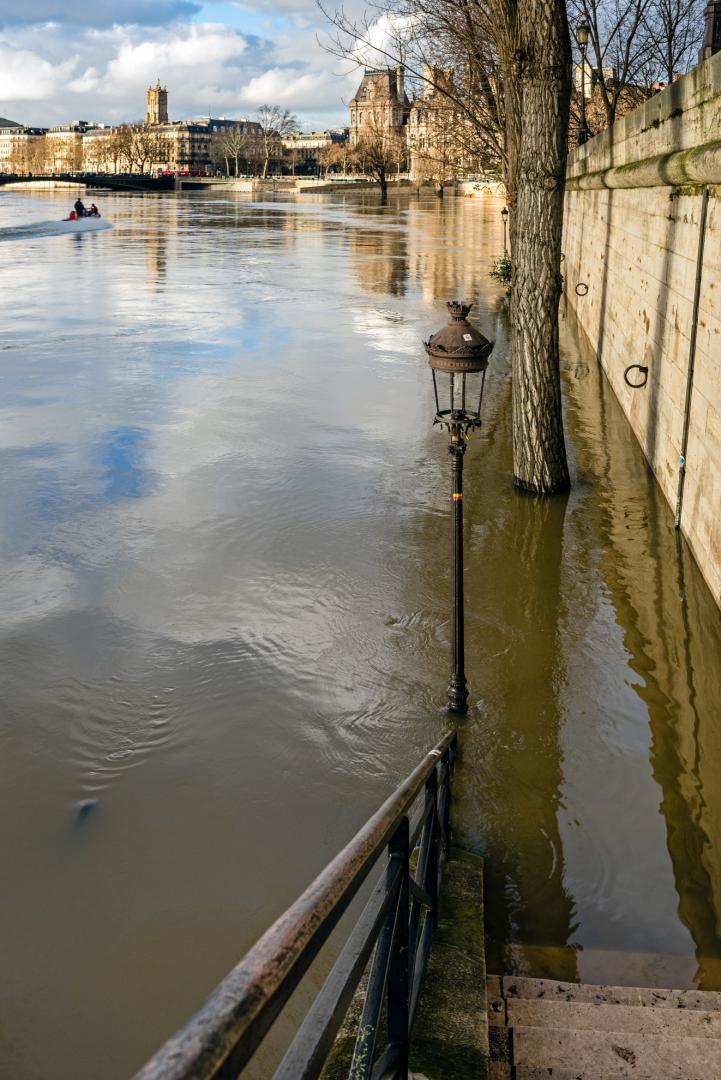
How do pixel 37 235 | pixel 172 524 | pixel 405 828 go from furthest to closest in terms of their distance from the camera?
pixel 37 235
pixel 172 524
pixel 405 828

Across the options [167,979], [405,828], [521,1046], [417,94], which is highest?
[417,94]

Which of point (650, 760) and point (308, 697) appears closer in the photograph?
point (650, 760)

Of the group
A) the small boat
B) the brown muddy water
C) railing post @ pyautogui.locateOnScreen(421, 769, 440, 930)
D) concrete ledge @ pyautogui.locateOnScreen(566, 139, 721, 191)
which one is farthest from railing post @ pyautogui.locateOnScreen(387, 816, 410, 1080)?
the small boat

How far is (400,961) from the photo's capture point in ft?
9.18

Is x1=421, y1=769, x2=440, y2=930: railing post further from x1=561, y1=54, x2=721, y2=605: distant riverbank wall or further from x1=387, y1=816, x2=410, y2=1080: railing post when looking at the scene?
x1=561, y1=54, x2=721, y2=605: distant riverbank wall

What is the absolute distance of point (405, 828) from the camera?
112 inches

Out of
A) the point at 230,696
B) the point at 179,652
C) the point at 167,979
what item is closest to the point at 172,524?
the point at 179,652

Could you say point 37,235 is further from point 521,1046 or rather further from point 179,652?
point 521,1046

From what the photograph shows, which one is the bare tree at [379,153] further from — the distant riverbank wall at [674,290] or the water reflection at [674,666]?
the water reflection at [674,666]

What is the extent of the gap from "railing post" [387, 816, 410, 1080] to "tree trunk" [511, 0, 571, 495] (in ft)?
33.0

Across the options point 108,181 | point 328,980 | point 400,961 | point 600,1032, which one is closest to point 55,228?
point 600,1032

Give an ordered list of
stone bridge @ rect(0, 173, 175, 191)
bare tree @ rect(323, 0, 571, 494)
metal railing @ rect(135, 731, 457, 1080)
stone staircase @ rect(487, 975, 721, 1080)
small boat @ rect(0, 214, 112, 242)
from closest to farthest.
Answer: metal railing @ rect(135, 731, 457, 1080) < stone staircase @ rect(487, 975, 721, 1080) < bare tree @ rect(323, 0, 571, 494) < small boat @ rect(0, 214, 112, 242) < stone bridge @ rect(0, 173, 175, 191)

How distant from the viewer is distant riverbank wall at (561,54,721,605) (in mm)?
9461

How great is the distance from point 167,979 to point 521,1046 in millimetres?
1957
